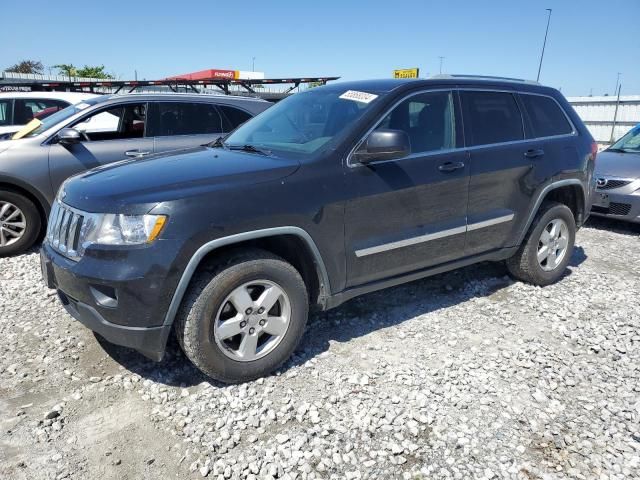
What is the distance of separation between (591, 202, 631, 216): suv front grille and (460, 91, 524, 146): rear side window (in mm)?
3440

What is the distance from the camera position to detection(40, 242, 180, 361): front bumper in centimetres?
251

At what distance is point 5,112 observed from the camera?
26.6ft

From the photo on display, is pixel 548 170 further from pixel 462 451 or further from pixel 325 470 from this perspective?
pixel 325 470

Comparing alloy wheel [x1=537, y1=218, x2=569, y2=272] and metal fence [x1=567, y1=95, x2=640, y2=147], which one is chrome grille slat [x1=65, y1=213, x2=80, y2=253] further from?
metal fence [x1=567, y1=95, x2=640, y2=147]

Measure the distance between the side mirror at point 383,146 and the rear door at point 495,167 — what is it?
90 centimetres

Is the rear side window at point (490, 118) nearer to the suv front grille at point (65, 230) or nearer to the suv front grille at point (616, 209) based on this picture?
the suv front grille at point (65, 230)

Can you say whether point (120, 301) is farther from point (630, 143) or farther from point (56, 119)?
point (630, 143)

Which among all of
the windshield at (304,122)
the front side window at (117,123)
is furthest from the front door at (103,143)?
the windshield at (304,122)

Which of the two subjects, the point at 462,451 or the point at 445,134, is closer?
the point at 462,451

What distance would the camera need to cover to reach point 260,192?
2.75 meters

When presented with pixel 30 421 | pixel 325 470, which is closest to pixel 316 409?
pixel 325 470

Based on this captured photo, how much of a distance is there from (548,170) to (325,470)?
322 centimetres

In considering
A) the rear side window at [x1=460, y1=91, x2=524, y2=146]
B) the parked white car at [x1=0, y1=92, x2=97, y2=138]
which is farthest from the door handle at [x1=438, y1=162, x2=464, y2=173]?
the parked white car at [x1=0, y1=92, x2=97, y2=138]

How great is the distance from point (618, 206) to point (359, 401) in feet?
18.4
